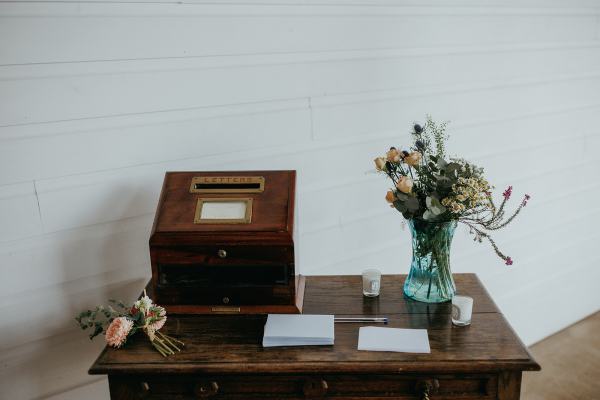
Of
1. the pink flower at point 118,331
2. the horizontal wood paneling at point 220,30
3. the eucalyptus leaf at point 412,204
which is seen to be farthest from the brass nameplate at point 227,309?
the horizontal wood paneling at point 220,30

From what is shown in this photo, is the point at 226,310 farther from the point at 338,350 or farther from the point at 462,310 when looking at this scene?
the point at 462,310

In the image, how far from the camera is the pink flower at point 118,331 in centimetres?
159

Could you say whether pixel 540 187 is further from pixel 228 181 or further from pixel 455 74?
pixel 228 181

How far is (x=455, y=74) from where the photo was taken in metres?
2.67

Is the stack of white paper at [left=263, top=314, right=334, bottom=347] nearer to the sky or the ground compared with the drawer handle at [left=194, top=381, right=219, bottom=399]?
nearer to the sky

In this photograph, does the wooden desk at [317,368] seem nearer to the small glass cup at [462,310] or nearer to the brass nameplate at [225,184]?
the small glass cup at [462,310]

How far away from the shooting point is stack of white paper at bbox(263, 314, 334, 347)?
1613 mm

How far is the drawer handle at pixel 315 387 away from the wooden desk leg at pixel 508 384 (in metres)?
0.45

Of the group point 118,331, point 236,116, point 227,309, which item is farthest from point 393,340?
point 236,116

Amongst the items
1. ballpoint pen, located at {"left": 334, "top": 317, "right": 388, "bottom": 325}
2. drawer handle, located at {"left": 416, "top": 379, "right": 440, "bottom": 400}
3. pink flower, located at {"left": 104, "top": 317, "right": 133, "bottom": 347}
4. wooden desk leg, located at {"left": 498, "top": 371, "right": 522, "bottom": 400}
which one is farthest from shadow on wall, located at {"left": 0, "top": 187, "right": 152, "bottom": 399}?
wooden desk leg, located at {"left": 498, "top": 371, "right": 522, "bottom": 400}

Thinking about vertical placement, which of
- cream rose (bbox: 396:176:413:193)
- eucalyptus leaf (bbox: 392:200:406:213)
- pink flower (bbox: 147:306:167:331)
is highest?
cream rose (bbox: 396:176:413:193)

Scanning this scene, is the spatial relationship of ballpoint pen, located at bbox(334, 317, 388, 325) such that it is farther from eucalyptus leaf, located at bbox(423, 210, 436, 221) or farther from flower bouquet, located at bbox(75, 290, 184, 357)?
flower bouquet, located at bbox(75, 290, 184, 357)

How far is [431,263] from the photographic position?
1826mm

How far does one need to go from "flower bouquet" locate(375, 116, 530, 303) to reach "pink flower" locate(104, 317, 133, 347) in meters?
0.81
